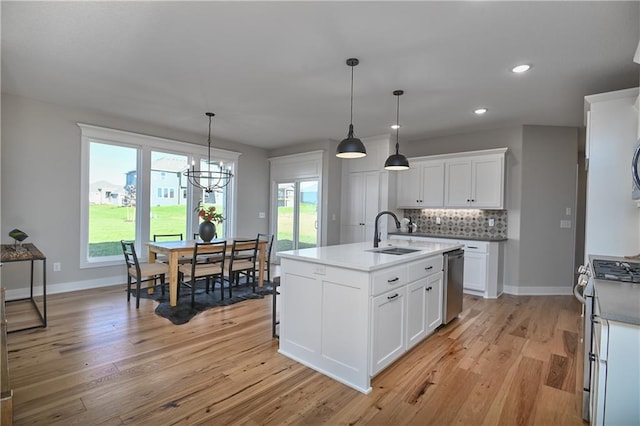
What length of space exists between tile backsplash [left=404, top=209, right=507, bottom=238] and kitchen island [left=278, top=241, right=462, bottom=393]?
281 centimetres

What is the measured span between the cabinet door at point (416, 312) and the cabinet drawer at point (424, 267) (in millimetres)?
53

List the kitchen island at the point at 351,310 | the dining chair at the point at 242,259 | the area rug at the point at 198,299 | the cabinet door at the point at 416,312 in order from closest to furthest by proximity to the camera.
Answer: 1. the kitchen island at the point at 351,310
2. the cabinet door at the point at 416,312
3. the area rug at the point at 198,299
4. the dining chair at the point at 242,259

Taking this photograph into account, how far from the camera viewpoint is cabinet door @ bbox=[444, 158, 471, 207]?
5.07m

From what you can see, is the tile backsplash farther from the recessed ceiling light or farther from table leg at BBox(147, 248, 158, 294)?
table leg at BBox(147, 248, 158, 294)

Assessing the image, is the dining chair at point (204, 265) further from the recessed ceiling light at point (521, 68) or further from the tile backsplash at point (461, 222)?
the recessed ceiling light at point (521, 68)

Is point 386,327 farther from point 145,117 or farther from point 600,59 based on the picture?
point 145,117

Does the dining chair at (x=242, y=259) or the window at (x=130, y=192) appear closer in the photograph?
the dining chair at (x=242, y=259)

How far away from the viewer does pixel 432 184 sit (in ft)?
17.9

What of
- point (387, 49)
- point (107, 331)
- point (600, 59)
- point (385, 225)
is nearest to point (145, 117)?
point (107, 331)

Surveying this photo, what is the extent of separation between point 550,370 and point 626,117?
2383 millimetres

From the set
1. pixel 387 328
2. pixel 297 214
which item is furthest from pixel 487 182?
pixel 297 214

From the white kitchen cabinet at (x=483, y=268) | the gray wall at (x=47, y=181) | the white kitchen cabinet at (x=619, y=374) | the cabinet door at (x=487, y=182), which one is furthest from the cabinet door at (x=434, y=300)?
the gray wall at (x=47, y=181)

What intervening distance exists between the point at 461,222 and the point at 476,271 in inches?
41.1

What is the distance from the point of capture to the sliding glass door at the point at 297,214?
6488mm
